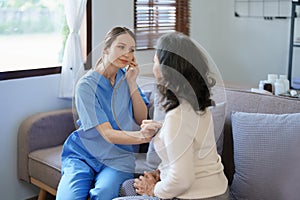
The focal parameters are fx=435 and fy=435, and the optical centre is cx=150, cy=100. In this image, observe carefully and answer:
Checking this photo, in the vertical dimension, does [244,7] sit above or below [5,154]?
above

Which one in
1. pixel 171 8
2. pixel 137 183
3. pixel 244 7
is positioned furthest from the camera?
pixel 244 7

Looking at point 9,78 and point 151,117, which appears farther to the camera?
point 9,78

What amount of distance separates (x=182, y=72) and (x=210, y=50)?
276 centimetres

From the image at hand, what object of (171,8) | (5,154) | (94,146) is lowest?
(5,154)

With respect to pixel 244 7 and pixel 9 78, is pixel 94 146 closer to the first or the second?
pixel 9 78

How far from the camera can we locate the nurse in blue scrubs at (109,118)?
6.37 feet

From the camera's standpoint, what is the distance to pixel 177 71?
5.09ft

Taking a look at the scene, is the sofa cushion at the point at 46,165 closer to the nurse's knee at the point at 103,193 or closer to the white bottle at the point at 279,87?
the nurse's knee at the point at 103,193

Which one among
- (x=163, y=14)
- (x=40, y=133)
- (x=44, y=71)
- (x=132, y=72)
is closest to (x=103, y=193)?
(x=132, y=72)

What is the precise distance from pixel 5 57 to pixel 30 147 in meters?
0.59

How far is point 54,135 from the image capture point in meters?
2.78

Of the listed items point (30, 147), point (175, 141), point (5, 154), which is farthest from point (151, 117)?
point (5, 154)

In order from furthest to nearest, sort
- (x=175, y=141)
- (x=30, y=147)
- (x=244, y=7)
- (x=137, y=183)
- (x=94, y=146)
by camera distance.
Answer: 1. (x=244, y=7)
2. (x=30, y=147)
3. (x=94, y=146)
4. (x=137, y=183)
5. (x=175, y=141)

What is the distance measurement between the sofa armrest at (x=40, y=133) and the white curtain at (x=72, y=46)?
216 mm
